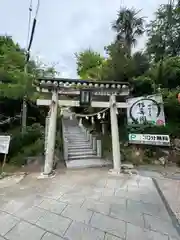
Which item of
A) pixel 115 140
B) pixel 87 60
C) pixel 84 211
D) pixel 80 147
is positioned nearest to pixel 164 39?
pixel 87 60

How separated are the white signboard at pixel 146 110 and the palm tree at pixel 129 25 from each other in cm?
1165

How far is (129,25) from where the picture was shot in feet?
56.7

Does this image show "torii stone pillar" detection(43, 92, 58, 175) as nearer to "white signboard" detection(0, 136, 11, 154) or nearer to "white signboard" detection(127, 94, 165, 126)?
"white signboard" detection(0, 136, 11, 154)

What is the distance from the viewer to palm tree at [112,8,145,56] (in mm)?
17281

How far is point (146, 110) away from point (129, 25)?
13215 millimetres

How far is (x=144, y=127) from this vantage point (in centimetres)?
776

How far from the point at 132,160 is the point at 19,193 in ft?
15.3

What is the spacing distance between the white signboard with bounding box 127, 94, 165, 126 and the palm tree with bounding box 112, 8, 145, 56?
38.2 feet

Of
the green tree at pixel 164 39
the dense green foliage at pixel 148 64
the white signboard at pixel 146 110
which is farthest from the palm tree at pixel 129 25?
the white signboard at pixel 146 110

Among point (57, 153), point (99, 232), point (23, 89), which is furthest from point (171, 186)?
point (23, 89)

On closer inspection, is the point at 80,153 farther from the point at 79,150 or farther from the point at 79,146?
the point at 79,146

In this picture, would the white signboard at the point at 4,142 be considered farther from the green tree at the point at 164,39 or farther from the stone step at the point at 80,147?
the green tree at the point at 164,39

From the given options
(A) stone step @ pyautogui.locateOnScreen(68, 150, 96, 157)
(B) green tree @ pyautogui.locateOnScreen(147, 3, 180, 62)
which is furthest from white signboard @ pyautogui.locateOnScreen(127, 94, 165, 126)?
(B) green tree @ pyautogui.locateOnScreen(147, 3, 180, 62)

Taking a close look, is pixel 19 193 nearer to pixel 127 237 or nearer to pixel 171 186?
pixel 127 237
